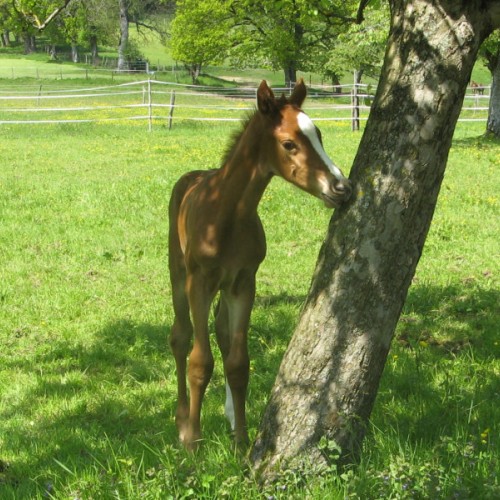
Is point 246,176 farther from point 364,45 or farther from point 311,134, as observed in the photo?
point 364,45

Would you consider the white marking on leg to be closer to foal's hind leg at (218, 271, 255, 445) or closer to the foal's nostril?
foal's hind leg at (218, 271, 255, 445)

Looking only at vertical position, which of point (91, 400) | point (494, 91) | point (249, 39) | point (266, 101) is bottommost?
point (91, 400)

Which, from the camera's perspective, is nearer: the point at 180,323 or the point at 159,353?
the point at 180,323

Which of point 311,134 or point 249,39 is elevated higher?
point 249,39

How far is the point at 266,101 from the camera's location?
3688mm

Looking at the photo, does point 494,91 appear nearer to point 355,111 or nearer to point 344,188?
point 355,111

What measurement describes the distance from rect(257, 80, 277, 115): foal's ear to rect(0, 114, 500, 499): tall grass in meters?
1.71

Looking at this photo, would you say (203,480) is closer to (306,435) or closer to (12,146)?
(306,435)

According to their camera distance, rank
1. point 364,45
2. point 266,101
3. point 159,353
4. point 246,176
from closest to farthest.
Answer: point 266,101
point 246,176
point 159,353
point 364,45

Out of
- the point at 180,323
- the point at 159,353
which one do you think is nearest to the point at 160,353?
the point at 159,353

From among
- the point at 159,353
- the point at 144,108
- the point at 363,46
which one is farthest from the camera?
the point at 144,108

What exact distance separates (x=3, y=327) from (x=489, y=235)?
20.1 feet

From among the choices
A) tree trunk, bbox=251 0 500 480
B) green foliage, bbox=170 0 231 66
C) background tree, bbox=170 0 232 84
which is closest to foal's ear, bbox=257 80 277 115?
tree trunk, bbox=251 0 500 480

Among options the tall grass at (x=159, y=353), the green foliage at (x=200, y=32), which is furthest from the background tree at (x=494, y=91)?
the green foliage at (x=200, y=32)
